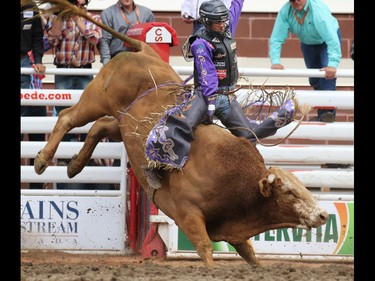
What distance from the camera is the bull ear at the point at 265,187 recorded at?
7.59 meters

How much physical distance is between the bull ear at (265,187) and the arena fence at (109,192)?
215 centimetres

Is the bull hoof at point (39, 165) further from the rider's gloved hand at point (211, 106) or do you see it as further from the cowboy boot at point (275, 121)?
the cowboy boot at point (275, 121)

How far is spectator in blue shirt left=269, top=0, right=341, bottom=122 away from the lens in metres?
10.1

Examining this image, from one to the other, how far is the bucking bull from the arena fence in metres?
1.17

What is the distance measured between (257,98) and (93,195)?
1944 millimetres

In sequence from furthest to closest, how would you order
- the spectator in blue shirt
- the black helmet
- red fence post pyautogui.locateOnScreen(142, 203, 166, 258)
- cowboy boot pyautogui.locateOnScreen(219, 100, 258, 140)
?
the spectator in blue shirt < red fence post pyautogui.locateOnScreen(142, 203, 166, 258) < cowboy boot pyautogui.locateOnScreen(219, 100, 258, 140) < the black helmet

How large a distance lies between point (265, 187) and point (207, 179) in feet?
1.62

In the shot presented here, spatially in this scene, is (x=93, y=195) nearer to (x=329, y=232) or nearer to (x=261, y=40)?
(x=329, y=232)

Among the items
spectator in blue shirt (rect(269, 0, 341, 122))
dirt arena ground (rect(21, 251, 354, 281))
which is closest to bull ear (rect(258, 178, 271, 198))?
dirt arena ground (rect(21, 251, 354, 281))

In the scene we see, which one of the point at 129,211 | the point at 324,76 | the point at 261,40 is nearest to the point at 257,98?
the point at 324,76

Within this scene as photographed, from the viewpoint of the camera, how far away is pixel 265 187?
761cm

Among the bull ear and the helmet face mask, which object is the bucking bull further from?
the helmet face mask

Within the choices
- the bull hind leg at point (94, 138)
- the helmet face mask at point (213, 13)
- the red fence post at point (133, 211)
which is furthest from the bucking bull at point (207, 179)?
the red fence post at point (133, 211)

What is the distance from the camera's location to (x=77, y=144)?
988cm
